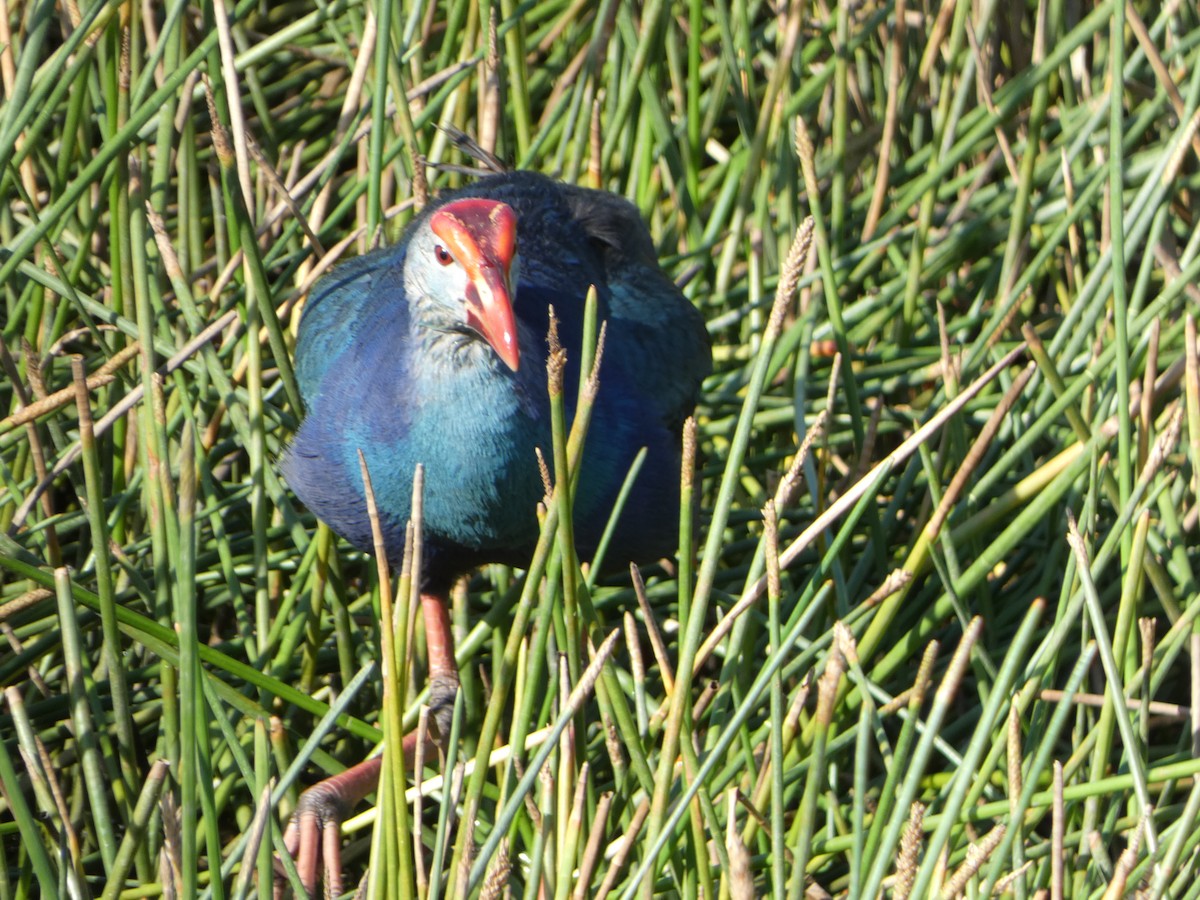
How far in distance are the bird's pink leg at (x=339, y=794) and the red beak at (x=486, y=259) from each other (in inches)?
20.0

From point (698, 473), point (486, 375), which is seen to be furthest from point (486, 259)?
point (698, 473)

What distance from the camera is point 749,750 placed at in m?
1.69

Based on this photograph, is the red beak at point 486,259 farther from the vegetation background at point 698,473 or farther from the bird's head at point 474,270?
the vegetation background at point 698,473

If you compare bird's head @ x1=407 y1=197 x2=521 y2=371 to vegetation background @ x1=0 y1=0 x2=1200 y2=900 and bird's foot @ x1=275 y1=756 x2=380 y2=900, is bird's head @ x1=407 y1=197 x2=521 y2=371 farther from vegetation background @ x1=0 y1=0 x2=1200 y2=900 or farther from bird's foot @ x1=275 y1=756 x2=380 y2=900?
bird's foot @ x1=275 y1=756 x2=380 y2=900

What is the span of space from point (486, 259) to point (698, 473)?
0.65m

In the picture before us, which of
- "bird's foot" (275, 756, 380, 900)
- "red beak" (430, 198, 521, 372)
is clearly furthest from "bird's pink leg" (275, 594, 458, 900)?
"red beak" (430, 198, 521, 372)

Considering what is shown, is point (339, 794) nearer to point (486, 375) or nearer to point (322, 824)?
point (322, 824)

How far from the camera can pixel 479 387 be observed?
192cm

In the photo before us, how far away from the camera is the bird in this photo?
6.27 feet

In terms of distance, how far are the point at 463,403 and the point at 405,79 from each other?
103 cm

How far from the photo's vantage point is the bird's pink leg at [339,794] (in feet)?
5.70

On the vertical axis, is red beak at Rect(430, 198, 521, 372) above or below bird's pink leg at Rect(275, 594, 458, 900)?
above

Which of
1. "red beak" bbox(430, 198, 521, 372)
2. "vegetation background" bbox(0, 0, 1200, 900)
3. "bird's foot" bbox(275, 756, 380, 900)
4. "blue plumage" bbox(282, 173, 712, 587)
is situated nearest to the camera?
"vegetation background" bbox(0, 0, 1200, 900)

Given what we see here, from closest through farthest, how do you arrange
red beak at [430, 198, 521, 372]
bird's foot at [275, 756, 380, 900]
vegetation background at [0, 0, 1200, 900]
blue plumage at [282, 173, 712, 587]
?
vegetation background at [0, 0, 1200, 900] < bird's foot at [275, 756, 380, 900] < red beak at [430, 198, 521, 372] < blue plumage at [282, 173, 712, 587]
